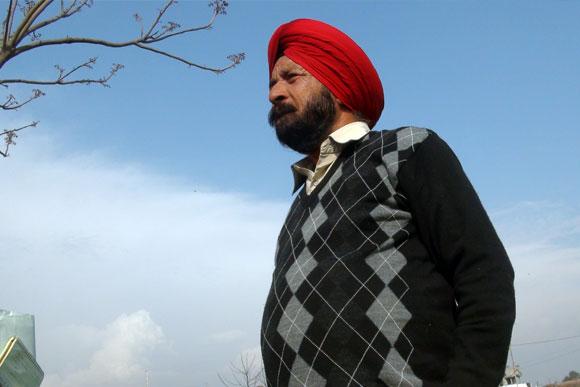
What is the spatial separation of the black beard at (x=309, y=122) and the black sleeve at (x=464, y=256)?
39 cm

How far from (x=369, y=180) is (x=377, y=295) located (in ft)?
1.09

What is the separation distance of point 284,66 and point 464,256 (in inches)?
37.3

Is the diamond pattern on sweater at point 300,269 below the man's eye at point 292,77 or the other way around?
below

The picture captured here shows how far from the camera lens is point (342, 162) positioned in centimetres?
212

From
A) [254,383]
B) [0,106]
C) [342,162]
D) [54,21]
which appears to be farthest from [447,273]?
[254,383]

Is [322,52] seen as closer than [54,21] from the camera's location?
Yes

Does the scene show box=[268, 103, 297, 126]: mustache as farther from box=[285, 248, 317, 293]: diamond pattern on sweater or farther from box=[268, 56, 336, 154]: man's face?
box=[285, 248, 317, 293]: diamond pattern on sweater

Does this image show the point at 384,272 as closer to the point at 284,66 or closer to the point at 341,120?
the point at 341,120

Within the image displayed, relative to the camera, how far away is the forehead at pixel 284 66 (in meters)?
2.31

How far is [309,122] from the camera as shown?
2227 millimetres

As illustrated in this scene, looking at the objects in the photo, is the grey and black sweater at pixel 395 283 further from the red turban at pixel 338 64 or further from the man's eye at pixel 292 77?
the man's eye at pixel 292 77

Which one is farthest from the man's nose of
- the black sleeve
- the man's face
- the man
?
the black sleeve

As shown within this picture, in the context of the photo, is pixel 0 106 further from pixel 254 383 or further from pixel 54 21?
pixel 254 383

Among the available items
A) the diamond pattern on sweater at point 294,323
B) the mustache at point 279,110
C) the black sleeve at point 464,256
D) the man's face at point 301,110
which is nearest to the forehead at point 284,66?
the man's face at point 301,110
